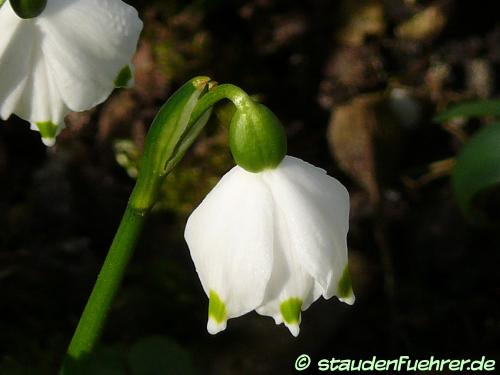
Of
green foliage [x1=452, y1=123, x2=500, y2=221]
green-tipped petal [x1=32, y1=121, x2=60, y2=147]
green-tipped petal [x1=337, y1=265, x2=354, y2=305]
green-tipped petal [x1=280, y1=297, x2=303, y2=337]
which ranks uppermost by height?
green-tipped petal [x1=32, y1=121, x2=60, y2=147]

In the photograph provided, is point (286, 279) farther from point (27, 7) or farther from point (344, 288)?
point (27, 7)

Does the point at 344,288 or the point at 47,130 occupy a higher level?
the point at 47,130

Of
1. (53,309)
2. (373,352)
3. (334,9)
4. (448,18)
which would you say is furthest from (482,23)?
(53,309)

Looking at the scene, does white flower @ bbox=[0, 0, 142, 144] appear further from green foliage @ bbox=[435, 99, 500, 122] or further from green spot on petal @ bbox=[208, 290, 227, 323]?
green foliage @ bbox=[435, 99, 500, 122]

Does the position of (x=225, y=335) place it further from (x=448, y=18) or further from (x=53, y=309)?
(x=448, y=18)

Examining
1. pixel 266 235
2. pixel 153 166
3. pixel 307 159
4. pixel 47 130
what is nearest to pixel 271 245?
pixel 266 235

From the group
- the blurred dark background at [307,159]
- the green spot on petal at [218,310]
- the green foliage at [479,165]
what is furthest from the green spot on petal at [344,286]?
the blurred dark background at [307,159]

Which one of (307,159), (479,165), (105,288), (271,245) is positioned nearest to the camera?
(271,245)

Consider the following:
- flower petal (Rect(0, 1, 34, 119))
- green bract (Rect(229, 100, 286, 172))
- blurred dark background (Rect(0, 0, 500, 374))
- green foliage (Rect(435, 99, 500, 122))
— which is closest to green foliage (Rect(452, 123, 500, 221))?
green foliage (Rect(435, 99, 500, 122))
